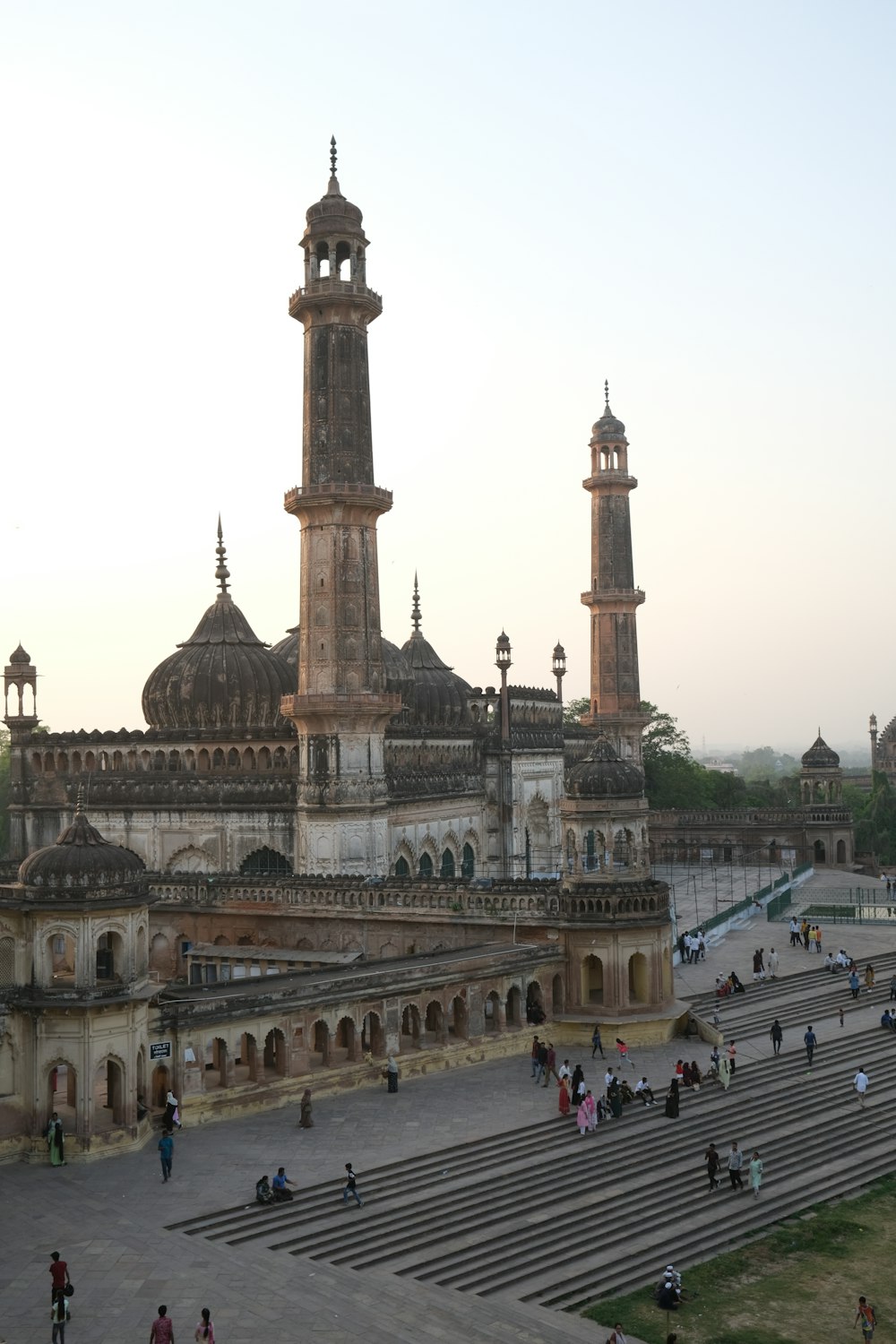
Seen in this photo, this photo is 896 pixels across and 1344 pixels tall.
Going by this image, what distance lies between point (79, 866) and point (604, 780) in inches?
467

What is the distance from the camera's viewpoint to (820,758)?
61812 millimetres

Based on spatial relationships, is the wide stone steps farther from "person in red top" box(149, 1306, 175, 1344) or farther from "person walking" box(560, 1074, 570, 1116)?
"person in red top" box(149, 1306, 175, 1344)

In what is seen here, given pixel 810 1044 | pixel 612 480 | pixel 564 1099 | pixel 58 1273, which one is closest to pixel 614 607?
pixel 612 480

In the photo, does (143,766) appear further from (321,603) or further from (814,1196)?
(814,1196)

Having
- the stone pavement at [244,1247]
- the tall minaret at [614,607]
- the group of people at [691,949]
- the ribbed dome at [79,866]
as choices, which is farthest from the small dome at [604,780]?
the tall minaret at [614,607]

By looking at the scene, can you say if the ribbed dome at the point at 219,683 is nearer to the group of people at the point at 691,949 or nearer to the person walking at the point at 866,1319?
the group of people at the point at 691,949

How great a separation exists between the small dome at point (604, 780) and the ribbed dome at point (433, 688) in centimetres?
1942

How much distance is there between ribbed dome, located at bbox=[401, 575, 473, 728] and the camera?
48344mm

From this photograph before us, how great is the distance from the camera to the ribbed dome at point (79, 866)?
20.1 meters

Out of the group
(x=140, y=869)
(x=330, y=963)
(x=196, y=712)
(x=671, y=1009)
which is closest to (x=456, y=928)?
(x=330, y=963)

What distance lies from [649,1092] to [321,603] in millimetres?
18735

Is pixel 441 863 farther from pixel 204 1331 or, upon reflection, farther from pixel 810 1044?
pixel 204 1331

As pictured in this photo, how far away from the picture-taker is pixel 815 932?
1374 inches

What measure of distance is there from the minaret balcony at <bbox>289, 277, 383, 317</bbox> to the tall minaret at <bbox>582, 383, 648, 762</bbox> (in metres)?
22.1
